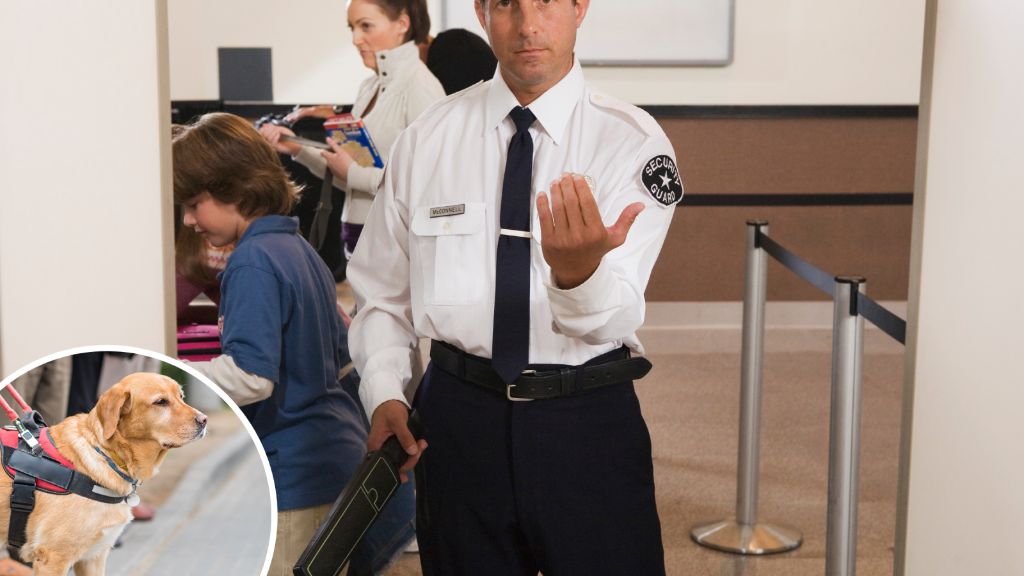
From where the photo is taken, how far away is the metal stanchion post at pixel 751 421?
3334 mm

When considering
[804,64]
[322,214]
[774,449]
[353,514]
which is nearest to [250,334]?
[353,514]

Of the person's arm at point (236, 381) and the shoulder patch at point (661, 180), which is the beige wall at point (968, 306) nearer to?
the shoulder patch at point (661, 180)

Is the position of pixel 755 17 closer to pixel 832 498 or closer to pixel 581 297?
pixel 832 498

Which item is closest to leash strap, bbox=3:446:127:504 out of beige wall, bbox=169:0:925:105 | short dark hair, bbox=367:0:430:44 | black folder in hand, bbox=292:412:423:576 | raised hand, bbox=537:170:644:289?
black folder in hand, bbox=292:412:423:576

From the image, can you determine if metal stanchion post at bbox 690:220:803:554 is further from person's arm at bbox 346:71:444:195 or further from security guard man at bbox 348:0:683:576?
security guard man at bbox 348:0:683:576

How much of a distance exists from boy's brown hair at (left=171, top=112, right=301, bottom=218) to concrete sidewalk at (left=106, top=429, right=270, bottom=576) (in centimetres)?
115

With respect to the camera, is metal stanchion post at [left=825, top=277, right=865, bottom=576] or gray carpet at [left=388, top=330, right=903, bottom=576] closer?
→ metal stanchion post at [left=825, top=277, right=865, bottom=576]

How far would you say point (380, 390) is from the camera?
1725mm

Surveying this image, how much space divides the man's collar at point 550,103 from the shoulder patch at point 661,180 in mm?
153

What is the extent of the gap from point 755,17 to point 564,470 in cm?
414

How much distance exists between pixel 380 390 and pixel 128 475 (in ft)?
2.78

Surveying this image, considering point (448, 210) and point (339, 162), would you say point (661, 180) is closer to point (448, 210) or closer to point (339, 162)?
point (448, 210)

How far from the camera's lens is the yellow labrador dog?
864 millimetres

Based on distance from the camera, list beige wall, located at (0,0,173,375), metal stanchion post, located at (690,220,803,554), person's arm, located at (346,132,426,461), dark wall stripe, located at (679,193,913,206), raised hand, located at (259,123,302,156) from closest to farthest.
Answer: beige wall, located at (0,0,173,375) → person's arm, located at (346,132,426,461) → raised hand, located at (259,123,302,156) → metal stanchion post, located at (690,220,803,554) → dark wall stripe, located at (679,193,913,206)
